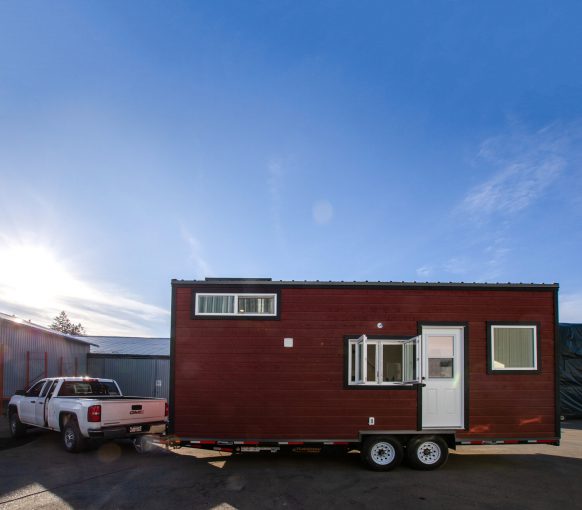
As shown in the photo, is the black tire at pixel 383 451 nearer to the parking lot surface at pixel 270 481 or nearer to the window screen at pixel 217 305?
the parking lot surface at pixel 270 481

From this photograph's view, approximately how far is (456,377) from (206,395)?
498 centimetres

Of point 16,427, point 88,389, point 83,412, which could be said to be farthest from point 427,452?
point 16,427

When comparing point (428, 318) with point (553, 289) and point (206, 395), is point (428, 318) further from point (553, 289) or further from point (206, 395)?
point (206, 395)

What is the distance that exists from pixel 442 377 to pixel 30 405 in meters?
10.2

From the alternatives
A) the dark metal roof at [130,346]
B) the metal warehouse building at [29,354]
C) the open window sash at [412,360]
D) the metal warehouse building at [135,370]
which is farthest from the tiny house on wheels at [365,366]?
the dark metal roof at [130,346]

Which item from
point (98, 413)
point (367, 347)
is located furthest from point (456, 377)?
point (98, 413)

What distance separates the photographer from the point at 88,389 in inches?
473

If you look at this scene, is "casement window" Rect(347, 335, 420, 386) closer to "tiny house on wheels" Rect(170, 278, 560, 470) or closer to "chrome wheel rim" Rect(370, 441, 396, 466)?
"tiny house on wheels" Rect(170, 278, 560, 470)

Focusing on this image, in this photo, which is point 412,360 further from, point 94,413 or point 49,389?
point 49,389

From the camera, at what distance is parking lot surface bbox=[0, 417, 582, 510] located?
7.05 metres

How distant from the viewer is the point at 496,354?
31.3 ft

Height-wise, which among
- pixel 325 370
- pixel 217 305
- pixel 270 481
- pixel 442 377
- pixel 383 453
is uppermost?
pixel 217 305

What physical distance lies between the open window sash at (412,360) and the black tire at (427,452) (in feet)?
3.83

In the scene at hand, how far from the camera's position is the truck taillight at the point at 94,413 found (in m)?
9.94
